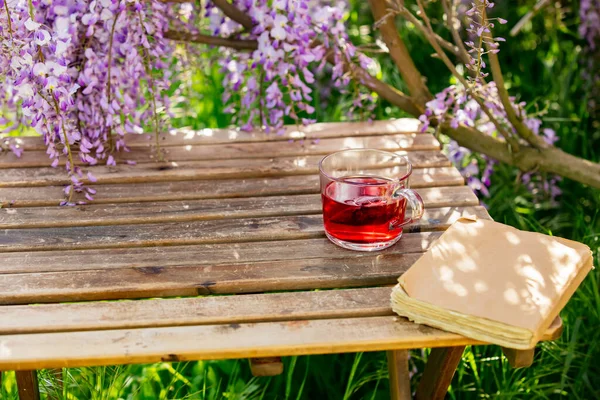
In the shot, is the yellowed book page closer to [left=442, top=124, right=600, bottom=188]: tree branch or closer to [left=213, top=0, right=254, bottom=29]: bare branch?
[left=442, top=124, right=600, bottom=188]: tree branch

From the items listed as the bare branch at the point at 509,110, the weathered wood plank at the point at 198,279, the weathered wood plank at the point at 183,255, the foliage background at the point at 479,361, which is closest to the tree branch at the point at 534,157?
the bare branch at the point at 509,110

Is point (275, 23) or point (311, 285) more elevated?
point (275, 23)

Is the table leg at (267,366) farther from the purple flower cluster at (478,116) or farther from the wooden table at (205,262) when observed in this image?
the purple flower cluster at (478,116)

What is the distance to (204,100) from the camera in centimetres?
380

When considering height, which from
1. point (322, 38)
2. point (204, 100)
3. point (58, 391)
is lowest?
point (58, 391)

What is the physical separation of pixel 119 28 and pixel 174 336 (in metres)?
1.18

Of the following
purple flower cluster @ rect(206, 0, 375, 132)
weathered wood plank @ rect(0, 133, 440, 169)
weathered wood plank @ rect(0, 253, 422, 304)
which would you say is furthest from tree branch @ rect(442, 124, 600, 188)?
weathered wood plank @ rect(0, 253, 422, 304)

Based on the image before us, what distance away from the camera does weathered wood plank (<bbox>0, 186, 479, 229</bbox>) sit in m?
2.00

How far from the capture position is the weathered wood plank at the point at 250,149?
2387mm

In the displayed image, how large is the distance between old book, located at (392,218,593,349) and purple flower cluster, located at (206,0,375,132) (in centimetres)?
94

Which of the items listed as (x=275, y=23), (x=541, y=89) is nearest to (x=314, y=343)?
(x=275, y=23)

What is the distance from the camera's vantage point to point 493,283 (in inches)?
60.9

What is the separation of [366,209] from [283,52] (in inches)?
34.1

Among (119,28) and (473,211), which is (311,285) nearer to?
(473,211)
